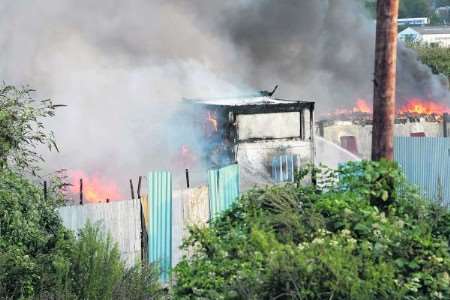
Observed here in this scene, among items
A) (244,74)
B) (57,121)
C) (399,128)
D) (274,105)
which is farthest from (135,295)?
(244,74)

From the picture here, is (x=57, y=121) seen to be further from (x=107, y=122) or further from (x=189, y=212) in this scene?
(x=189, y=212)

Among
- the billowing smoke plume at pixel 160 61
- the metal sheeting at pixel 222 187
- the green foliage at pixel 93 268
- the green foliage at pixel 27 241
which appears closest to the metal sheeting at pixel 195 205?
the metal sheeting at pixel 222 187

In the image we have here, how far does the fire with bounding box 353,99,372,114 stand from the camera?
92.8ft

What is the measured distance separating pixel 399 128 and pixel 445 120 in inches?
44.0

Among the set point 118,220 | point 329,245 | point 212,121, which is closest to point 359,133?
point 212,121

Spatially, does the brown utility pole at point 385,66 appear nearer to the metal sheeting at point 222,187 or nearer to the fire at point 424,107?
the metal sheeting at point 222,187

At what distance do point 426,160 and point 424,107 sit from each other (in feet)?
58.5

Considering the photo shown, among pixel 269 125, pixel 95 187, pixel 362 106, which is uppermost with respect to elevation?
pixel 362 106

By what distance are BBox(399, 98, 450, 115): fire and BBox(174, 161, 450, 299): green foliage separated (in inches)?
870

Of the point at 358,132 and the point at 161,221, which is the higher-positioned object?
the point at 358,132

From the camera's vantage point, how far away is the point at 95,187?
48.6 feet

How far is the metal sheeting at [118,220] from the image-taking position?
856 cm

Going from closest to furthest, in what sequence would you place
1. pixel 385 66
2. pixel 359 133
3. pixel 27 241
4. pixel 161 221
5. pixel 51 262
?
pixel 51 262 < pixel 27 241 < pixel 385 66 < pixel 161 221 < pixel 359 133

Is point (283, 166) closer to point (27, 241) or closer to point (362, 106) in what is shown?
point (27, 241)
